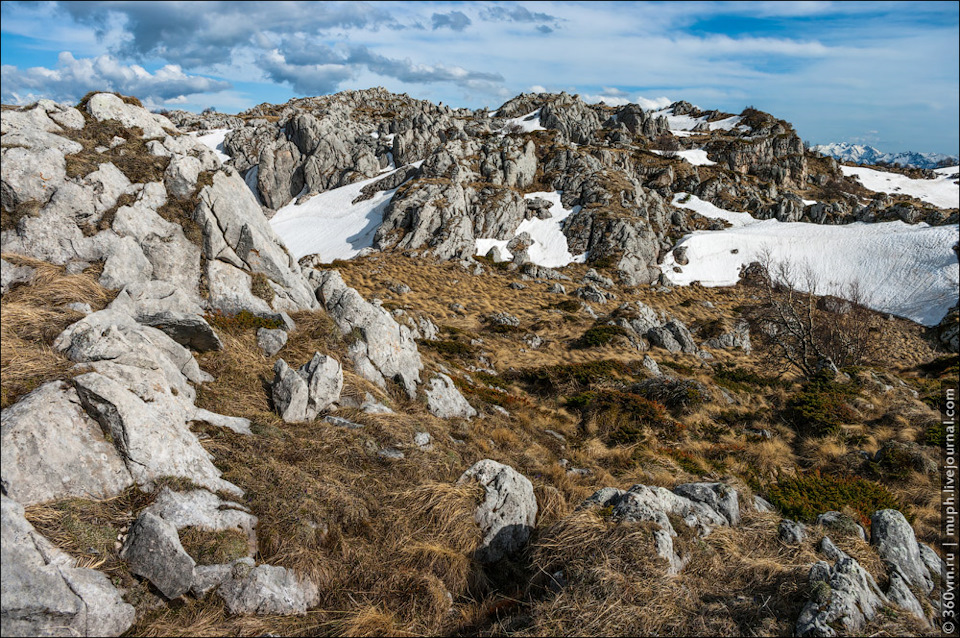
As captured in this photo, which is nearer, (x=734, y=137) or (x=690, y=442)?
(x=690, y=442)

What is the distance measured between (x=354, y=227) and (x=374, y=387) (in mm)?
47983

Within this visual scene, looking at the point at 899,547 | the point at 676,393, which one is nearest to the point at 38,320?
the point at 899,547

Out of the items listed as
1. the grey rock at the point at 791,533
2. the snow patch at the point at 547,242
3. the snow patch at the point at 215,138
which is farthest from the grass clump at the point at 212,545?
the snow patch at the point at 215,138

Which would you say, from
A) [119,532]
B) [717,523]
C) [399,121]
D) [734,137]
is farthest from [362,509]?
[734,137]

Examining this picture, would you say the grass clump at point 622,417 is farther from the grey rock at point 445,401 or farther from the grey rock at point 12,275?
the grey rock at point 12,275

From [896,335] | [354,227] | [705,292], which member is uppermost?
[354,227]

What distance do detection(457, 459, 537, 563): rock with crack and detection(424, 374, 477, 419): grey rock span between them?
5019mm

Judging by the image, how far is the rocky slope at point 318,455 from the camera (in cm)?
534

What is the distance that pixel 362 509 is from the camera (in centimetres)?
724

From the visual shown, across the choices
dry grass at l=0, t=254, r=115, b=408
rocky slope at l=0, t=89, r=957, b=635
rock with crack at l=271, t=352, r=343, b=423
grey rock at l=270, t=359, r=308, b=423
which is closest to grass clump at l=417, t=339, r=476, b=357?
rocky slope at l=0, t=89, r=957, b=635

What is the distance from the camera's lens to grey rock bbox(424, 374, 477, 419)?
13445 mm

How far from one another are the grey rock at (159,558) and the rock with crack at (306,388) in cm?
395

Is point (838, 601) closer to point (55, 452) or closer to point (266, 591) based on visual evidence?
Result: point (266, 591)

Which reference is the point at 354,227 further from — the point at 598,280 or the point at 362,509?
the point at 362,509
